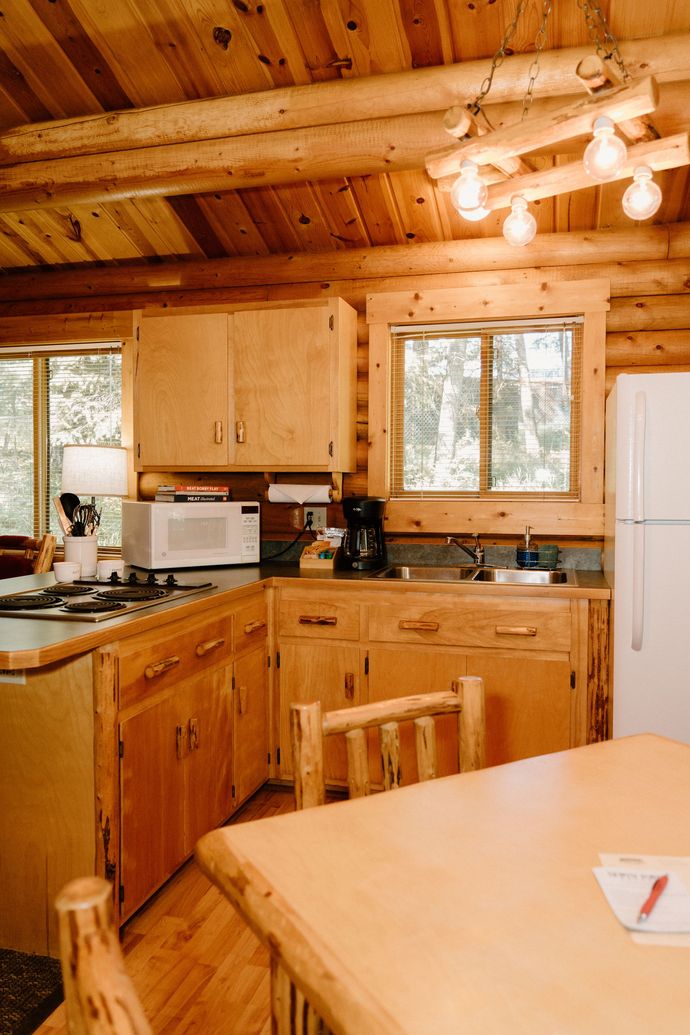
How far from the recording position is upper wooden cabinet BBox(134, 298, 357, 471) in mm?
→ 3223

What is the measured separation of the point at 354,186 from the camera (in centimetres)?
321

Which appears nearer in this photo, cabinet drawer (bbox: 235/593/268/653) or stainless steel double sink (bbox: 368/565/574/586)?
cabinet drawer (bbox: 235/593/268/653)

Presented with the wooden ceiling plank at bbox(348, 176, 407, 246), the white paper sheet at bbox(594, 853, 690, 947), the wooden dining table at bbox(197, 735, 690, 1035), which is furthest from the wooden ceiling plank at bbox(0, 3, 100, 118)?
the white paper sheet at bbox(594, 853, 690, 947)

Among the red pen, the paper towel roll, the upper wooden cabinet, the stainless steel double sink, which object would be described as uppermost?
the upper wooden cabinet

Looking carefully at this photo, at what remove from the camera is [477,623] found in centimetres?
274

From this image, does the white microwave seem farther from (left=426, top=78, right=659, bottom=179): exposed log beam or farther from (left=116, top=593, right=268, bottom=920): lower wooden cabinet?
(left=426, top=78, right=659, bottom=179): exposed log beam

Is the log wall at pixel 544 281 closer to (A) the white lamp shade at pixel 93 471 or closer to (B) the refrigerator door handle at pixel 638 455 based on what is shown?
(A) the white lamp shade at pixel 93 471

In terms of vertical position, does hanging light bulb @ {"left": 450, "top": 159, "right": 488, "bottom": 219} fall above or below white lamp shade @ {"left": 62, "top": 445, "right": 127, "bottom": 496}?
above

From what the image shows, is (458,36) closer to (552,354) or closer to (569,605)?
(552,354)

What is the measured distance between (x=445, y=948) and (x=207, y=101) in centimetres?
297

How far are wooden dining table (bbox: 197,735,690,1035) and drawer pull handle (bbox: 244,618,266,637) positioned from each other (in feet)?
5.37

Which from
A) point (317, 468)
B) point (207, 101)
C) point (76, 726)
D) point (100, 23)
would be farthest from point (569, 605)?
point (100, 23)

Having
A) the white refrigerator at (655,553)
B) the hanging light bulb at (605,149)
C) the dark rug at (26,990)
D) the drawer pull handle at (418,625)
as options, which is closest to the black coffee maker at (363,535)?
the drawer pull handle at (418,625)

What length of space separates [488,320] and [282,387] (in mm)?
978
